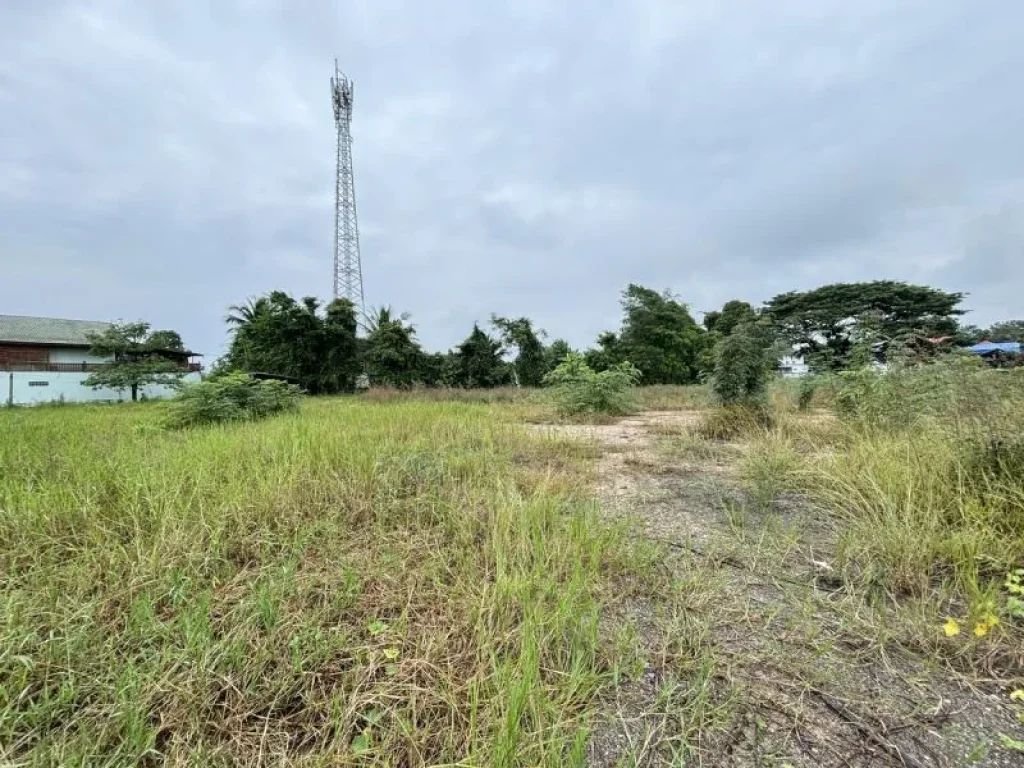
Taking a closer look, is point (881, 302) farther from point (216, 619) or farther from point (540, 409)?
point (216, 619)

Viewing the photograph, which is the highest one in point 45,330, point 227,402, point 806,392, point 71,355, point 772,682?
point 45,330

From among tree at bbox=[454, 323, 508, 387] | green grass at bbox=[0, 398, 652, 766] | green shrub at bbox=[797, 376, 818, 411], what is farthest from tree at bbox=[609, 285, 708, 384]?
green grass at bbox=[0, 398, 652, 766]

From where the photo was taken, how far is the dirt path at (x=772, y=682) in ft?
2.99

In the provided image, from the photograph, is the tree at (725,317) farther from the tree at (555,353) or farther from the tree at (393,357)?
the tree at (393,357)

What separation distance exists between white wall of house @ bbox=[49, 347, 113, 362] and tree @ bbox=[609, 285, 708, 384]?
24.8 m

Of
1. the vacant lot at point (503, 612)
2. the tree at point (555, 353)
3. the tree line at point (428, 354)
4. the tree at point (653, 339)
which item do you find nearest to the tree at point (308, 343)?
the tree line at point (428, 354)

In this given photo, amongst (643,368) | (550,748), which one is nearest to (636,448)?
(550,748)

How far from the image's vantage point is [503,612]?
1.31 meters

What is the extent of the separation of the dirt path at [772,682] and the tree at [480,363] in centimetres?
1430

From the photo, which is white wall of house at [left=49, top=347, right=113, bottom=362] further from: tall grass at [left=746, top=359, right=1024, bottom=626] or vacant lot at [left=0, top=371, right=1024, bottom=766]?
tall grass at [left=746, top=359, right=1024, bottom=626]

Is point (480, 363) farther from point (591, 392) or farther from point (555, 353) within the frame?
point (591, 392)

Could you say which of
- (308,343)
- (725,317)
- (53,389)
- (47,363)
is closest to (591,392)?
(308,343)

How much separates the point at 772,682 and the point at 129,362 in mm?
24356

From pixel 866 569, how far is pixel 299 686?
80.0 inches
